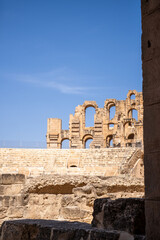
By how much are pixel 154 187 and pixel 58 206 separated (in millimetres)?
7540

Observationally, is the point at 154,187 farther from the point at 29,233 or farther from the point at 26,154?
the point at 26,154

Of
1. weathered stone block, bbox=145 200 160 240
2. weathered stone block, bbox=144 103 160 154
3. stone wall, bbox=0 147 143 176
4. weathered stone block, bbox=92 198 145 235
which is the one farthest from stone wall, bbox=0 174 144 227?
stone wall, bbox=0 147 143 176

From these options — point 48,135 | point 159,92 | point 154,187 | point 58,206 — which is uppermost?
point 48,135

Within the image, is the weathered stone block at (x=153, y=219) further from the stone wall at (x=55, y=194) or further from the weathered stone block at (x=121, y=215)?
the stone wall at (x=55, y=194)

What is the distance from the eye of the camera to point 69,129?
39906mm

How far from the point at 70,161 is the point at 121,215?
2094cm

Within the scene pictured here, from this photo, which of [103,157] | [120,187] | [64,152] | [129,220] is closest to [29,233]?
[129,220]

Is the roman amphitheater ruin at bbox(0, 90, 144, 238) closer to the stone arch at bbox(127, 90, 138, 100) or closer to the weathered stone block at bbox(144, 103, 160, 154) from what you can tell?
the stone arch at bbox(127, 90, 138, 100)

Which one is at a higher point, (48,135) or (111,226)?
(48,135)

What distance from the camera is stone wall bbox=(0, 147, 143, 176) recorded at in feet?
69.2

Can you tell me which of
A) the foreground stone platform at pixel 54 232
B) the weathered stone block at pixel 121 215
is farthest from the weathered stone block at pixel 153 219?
the weathered stone block at pixel 121 215

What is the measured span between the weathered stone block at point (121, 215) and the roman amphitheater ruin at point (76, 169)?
5095mm

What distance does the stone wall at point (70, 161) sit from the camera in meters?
21.1

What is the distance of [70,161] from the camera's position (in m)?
23.9
